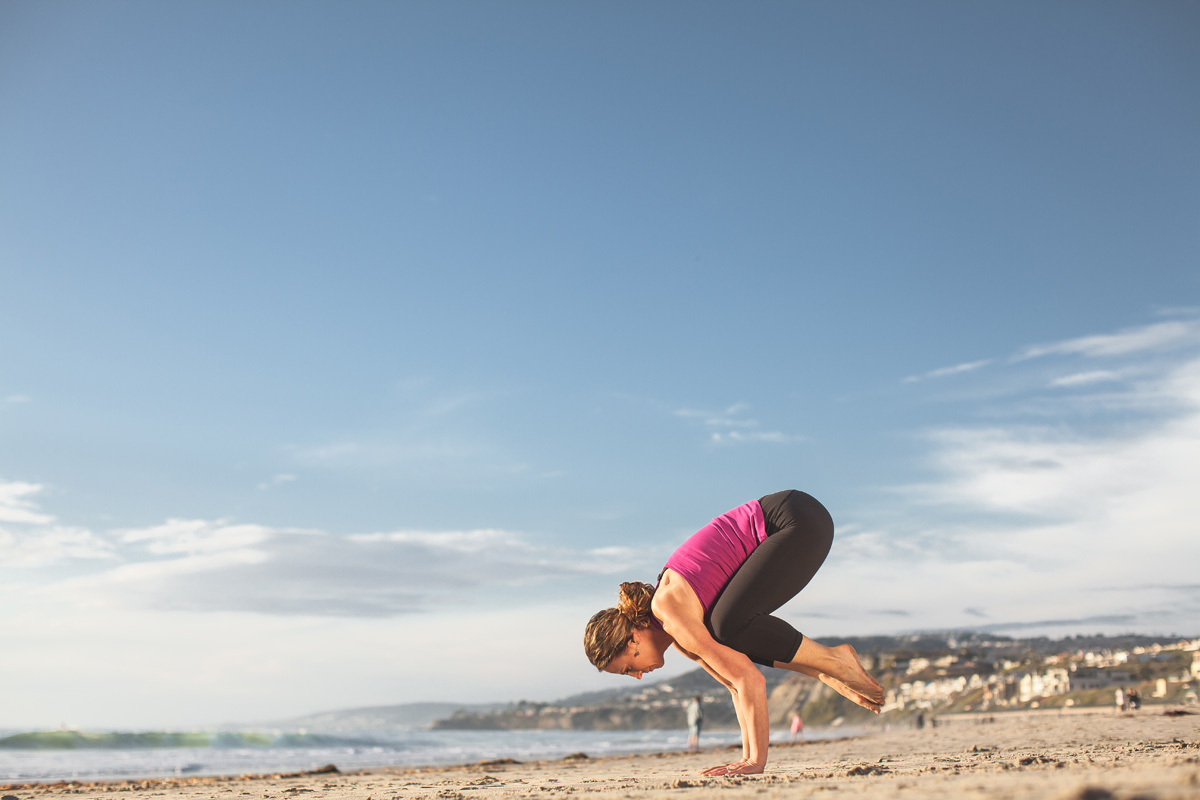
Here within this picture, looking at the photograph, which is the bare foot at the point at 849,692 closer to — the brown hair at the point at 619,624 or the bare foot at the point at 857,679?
the bare foot at the point at 857,679

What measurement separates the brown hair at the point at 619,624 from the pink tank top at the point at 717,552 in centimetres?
21

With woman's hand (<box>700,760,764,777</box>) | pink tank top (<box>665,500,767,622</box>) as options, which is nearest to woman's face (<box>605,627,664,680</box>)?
pink tank top (<box>665,500,767,622</box>)

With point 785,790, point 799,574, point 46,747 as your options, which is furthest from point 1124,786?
point 46,747

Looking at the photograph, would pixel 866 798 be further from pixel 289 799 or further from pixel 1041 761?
pixel 289 799

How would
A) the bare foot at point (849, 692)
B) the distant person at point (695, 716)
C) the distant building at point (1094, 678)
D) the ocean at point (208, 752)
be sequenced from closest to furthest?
the bare foot at point (849, 692), the distant person at point (695, 716), the ocean at point (208, 752), the distant building at point (1094, 678)

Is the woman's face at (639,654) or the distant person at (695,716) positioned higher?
the woman's face at (639,654)

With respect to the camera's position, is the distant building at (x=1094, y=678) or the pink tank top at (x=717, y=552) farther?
the distant building at (x=1094, y=678)

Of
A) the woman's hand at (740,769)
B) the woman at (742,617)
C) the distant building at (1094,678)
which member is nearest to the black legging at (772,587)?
the woman at (742,617)

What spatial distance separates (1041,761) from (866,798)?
2.13 metres

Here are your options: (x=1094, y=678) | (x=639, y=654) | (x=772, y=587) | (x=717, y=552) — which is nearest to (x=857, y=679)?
(x=772, y=587)

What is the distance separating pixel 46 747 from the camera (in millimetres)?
35750

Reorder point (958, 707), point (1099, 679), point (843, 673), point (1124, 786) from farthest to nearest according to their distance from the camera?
point (958, 707), point (1099, 679), point (843, 673), point (1124, 786)

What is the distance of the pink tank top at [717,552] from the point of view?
3.91m

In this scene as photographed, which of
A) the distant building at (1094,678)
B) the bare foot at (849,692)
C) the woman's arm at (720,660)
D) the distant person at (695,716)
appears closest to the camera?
the woman's arm at (720,660)
